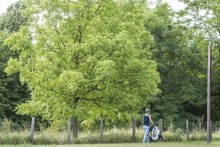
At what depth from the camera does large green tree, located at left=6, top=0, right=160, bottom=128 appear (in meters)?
24.6

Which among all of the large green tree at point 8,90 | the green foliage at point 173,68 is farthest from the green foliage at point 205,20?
the large green tree at point 8,90

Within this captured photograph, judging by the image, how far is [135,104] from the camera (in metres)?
27.0

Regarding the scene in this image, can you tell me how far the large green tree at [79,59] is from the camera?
2456 centimetres

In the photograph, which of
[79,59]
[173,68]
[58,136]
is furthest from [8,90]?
[79,59]

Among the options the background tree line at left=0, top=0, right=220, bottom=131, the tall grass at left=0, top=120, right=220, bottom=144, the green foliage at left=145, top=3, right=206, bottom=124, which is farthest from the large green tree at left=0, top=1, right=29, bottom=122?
the background tree line at left=0, top=0, right=220, bottom=131

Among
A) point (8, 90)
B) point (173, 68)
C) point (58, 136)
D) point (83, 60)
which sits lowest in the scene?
point (58, 136)

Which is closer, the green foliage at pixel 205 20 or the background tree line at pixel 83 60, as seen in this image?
the background tree line at pixel 83 60

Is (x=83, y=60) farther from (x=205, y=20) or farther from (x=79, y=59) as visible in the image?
(x=205, y=20)

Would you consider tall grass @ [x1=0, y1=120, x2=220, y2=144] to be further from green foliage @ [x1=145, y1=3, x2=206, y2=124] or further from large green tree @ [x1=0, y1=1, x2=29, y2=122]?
large green tree @ [x1=0, y1=1, x2=29, y2=122]

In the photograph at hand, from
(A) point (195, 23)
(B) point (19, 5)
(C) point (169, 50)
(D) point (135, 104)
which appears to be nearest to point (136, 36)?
(D) point (135, 104)

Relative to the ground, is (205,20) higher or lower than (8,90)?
higher

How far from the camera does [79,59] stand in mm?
26109

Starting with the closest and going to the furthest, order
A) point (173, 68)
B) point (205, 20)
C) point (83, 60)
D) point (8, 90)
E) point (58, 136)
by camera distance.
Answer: point (83, 60), point (58, 136), point (205, 20), point (8, 90), point (173, 68)

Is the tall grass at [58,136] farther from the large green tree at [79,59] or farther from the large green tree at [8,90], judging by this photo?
the large green tree at [8,90]
